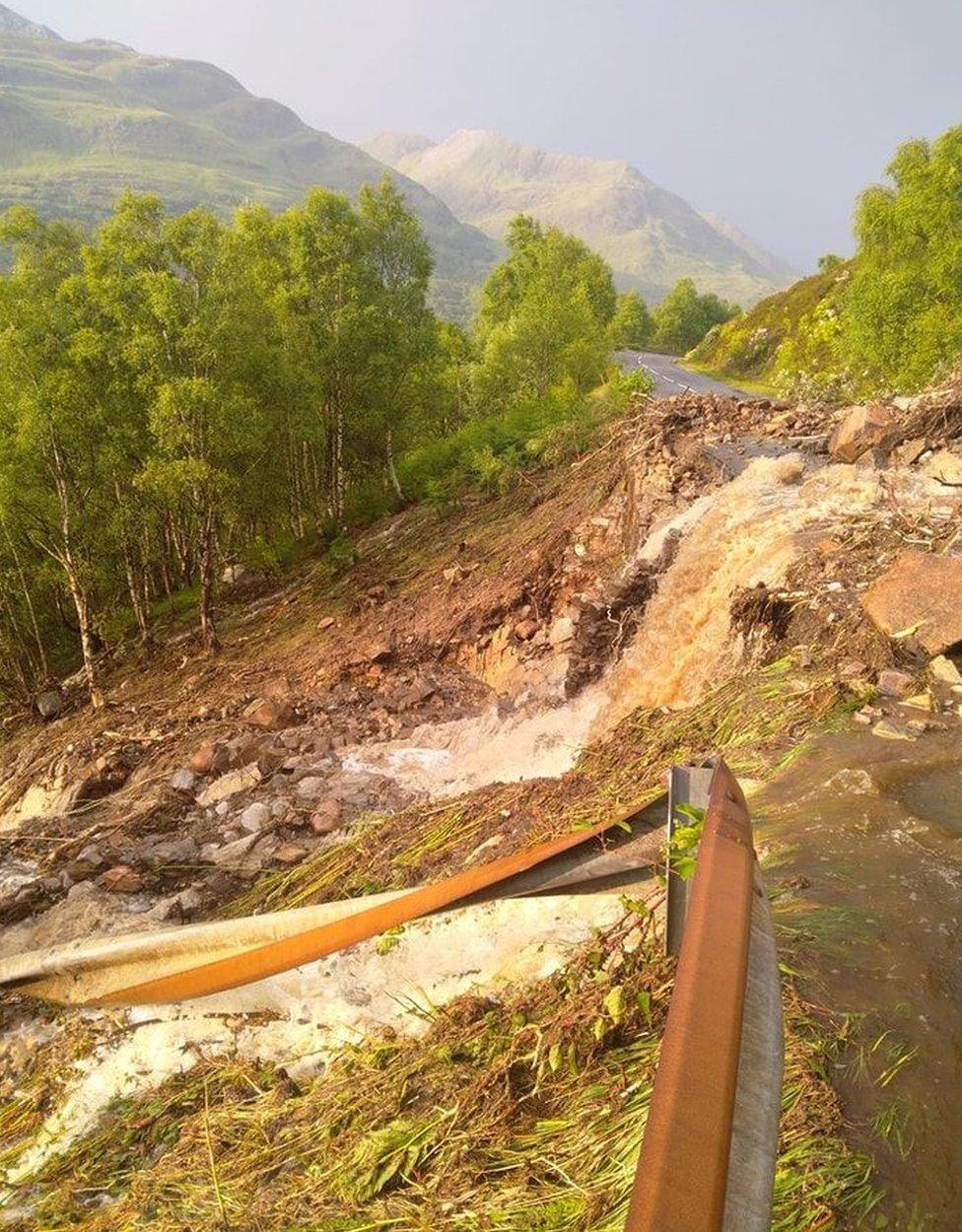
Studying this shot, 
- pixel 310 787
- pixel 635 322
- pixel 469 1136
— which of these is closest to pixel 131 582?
pixel 310 787

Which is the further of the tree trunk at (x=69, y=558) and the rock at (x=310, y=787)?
the tree trunk at (x=69, y=558)

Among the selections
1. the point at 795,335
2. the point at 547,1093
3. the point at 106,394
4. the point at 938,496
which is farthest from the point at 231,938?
the point at 795,335

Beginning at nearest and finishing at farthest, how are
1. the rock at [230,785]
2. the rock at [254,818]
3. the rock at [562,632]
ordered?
the rock at [254,818] → the rock at [230,785] → the rock at [562,632]

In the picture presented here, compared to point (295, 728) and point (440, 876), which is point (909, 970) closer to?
point (440, 876)

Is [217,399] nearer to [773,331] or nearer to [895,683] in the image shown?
[895,683]

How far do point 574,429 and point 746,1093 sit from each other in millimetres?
15733

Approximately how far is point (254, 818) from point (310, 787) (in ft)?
2.84

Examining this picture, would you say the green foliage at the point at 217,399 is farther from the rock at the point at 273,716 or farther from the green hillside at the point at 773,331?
the green hillside at the point at 773,331

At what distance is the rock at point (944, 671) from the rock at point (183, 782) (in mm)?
7699

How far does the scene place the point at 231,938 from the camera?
13.3 ft

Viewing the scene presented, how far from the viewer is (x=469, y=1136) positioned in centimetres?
233

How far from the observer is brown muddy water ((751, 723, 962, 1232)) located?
77.5 inches

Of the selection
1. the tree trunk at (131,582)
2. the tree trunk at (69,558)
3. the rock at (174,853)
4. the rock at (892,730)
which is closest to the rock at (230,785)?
the rock at (174,853)

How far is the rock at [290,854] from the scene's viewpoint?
6715mm
